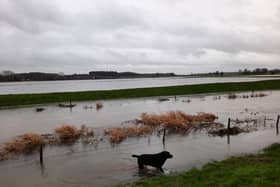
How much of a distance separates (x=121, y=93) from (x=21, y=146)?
47.5 m

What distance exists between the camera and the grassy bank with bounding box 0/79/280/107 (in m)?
54.2

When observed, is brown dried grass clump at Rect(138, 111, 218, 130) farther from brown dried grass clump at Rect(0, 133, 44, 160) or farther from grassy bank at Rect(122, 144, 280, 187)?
grassy bank at Rect(122, 144, 280, 187)

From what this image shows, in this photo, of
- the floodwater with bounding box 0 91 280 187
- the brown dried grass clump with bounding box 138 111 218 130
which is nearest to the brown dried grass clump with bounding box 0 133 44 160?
the floodwater with bounding box 0 91 280 187

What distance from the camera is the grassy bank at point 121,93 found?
178 ft

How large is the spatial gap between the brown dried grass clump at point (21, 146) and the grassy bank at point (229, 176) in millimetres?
9695

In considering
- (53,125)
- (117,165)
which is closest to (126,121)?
(53,125)

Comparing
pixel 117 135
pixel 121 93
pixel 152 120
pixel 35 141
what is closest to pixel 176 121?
pixel 152 120

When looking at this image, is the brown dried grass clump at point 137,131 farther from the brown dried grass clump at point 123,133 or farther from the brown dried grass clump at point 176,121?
the brown dried grass clump at point 176,121

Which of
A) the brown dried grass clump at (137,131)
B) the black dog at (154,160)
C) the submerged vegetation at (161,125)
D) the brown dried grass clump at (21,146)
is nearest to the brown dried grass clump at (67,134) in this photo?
the brown dried grass clump at (21,146)

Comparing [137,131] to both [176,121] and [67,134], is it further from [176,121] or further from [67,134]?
[67,134]

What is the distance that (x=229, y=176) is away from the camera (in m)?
10.4

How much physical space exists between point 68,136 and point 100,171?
8.36 meters

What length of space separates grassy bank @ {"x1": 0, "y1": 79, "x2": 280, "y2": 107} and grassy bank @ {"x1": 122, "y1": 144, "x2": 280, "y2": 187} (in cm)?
4400

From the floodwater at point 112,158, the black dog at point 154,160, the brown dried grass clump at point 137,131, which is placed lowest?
the floodwater at point 112,158
